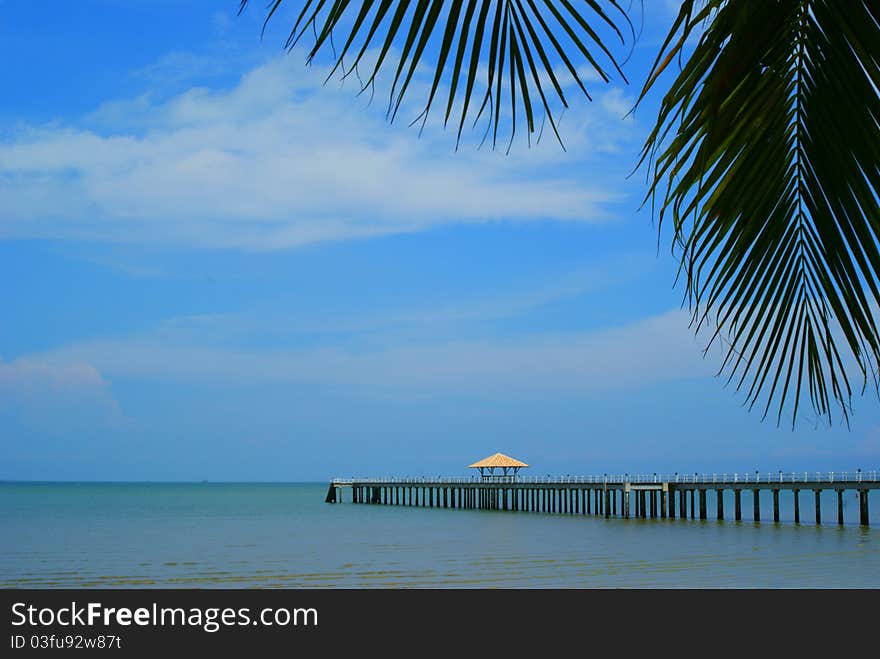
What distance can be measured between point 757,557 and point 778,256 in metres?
31.8

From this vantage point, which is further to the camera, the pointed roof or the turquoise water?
the pointed roof

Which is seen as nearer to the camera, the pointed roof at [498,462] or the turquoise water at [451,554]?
the turquoise water at [451,554]

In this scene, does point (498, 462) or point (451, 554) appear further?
point (498, 462)

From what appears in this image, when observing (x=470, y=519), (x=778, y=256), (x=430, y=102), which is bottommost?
(x=470, y=519)

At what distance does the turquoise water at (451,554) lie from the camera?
2675 cm

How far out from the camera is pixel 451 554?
112 feet

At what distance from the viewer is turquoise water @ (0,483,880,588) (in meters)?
26.8

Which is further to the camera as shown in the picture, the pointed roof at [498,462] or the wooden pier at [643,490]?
the pointed roof at [498,462]
